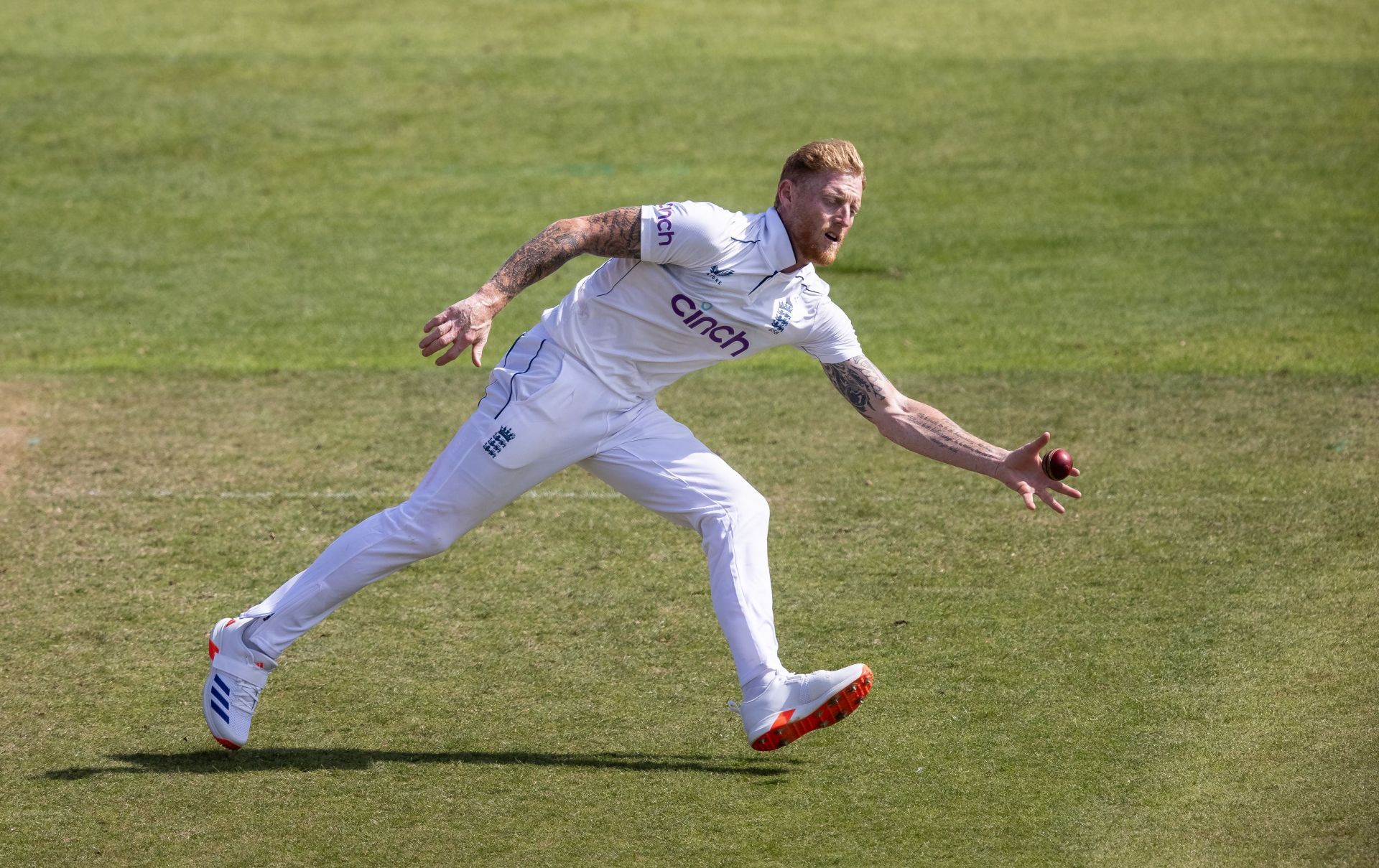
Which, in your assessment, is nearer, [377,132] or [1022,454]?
[1022,454]

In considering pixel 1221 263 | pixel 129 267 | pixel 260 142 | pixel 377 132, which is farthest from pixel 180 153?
pixel 1221 263

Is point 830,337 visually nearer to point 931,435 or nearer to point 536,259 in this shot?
point 931,435

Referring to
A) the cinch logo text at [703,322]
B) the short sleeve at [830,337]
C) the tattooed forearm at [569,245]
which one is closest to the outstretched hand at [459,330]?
the tattooed forearm at [569,245]

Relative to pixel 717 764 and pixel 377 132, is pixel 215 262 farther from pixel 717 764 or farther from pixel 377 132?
pixel 717 764

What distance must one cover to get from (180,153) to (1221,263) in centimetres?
1048

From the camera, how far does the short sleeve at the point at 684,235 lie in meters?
5.68

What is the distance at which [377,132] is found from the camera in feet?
55.1

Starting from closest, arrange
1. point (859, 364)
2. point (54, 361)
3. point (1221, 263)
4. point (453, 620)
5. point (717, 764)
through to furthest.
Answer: point (717, 764), point (859, 364), point (453, 620), point (54, 361), point (1221, 263)

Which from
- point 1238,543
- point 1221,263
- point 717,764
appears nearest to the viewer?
point 717,764

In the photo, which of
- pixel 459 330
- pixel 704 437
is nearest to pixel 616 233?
pixel 459 330

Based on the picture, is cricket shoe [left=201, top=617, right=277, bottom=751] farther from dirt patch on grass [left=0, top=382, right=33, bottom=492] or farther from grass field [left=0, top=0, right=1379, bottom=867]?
dirt patch on grass [left=0, top=382, right=33, bottom=492]

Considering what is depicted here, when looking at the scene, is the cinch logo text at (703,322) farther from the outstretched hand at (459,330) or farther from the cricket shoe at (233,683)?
the cricket shoe at (233,683)

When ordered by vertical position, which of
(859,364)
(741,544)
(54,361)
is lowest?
(54,361)

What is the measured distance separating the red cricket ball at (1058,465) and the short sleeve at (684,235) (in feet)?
4.74
